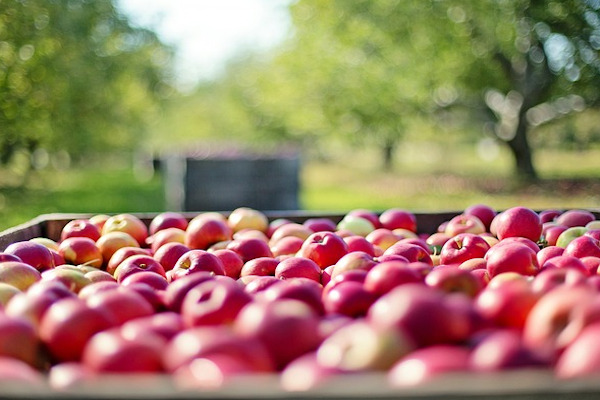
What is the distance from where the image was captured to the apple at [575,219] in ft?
12.4

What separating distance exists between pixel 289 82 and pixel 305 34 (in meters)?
1.94

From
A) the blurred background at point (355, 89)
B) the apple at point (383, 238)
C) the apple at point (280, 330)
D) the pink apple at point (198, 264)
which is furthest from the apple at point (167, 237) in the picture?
the blurred background at point (355, 89)

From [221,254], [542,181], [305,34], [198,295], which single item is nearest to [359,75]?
[305,34]

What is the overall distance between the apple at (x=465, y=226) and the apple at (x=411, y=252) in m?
A: 0.76

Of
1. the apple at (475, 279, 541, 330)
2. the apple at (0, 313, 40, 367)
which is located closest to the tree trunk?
the apple at (475, 279, 541, 330)

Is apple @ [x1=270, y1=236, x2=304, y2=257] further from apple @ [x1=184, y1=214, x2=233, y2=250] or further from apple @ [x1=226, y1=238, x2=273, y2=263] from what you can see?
apple @ [x1=184, y1=214, x2=233, y2=250]

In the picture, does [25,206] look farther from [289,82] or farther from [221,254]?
[221,254]

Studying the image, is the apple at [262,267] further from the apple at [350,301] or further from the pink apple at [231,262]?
the apple at [350,301]

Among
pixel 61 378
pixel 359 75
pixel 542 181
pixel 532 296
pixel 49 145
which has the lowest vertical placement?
pixel 61 378

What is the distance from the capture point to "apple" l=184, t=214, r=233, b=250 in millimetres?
3648

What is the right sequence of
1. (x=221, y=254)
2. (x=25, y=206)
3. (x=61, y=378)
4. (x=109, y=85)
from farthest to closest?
(x=109, y=85), (x=25, y=206), (x=221, y=254), (x=61, y=378)

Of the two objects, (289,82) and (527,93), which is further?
(289,82)

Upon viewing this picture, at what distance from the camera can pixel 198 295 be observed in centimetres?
191

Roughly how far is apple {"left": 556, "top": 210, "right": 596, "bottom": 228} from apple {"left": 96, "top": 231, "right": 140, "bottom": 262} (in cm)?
221
